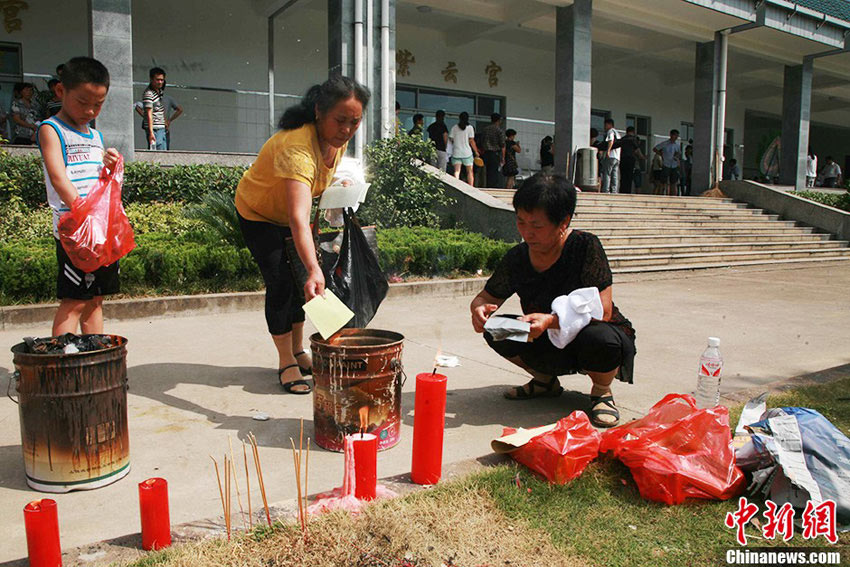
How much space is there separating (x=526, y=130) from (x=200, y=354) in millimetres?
15665

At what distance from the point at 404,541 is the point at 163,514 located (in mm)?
772

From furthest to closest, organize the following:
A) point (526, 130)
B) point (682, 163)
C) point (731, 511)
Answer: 1. point (682, 163)
2. point (526, 130)
3. point (731, 511)

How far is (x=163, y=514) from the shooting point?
2.07 metres

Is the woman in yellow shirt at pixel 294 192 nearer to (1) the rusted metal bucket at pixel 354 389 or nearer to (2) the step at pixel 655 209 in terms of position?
(1) the rusted metal bucket at pixel 354 389

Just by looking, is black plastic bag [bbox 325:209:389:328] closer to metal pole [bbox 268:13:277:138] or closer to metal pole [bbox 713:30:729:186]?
metal pole [bbox 268:13:277:138]

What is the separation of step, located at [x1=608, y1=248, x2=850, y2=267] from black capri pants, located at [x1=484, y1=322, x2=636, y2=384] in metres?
7.02

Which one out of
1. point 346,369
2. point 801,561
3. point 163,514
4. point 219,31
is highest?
point 219,31

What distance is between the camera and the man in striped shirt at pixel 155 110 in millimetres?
10906

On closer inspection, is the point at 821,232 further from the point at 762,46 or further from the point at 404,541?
the point at 404,541

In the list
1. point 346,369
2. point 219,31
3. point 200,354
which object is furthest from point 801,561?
point 219,31

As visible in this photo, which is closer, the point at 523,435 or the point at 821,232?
the point at 523,435

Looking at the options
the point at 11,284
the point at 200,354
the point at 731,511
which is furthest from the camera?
the point at 11,284

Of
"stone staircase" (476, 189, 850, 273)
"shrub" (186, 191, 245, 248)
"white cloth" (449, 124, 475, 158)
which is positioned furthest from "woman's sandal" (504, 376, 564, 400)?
"white cloth" (449, 124, 475, 158)

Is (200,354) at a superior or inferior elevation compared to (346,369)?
inferior
